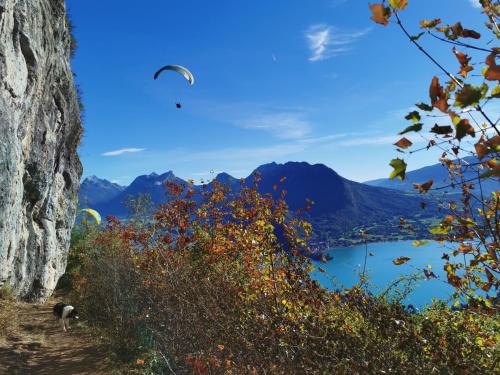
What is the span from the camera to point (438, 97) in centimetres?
153

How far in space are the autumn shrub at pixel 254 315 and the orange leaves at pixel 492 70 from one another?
294cm

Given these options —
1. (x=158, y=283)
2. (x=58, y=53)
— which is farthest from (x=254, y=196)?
(x=58, y=53)

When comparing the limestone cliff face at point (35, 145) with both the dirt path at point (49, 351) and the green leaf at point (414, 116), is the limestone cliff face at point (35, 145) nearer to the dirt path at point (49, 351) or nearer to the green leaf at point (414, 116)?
the dirt path at point (49, 351)

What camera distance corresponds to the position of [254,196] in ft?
38.2

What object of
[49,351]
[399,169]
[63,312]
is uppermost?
[399,169]

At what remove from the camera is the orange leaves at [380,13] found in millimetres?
1766

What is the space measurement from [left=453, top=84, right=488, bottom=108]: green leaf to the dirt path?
10.4 m

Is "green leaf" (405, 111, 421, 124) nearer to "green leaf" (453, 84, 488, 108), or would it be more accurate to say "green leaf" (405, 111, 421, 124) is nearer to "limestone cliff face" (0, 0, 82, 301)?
"green leaf" (453, 84, 488, 108)

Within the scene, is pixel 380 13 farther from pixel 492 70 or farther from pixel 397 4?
pixel 492 70

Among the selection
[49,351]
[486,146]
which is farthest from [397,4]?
A: [49,351]

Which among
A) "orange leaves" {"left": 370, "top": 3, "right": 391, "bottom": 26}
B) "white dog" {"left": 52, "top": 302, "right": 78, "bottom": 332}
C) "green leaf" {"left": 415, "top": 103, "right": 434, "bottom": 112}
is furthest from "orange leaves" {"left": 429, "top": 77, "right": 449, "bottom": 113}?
"white dog" {"left": 52, "top": 302, "right": 78, "bottom": 332}

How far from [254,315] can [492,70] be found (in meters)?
5.74

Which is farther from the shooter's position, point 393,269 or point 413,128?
point 393,269

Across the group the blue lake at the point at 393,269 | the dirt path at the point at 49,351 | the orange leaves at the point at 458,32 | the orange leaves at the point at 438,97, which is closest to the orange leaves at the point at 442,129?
the orange leaves at the point at 438,97
